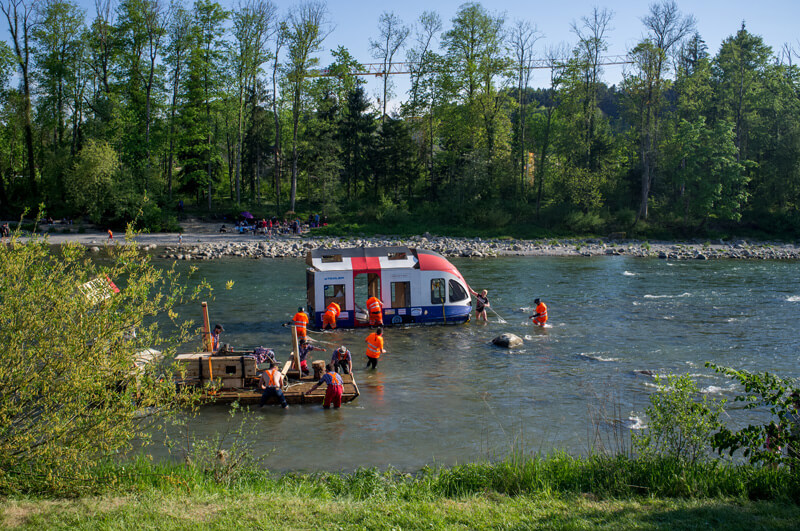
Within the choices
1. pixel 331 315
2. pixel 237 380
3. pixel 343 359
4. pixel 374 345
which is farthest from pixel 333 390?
pixel 331 315

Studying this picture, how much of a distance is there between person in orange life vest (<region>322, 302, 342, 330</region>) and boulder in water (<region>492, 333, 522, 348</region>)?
6.09 m

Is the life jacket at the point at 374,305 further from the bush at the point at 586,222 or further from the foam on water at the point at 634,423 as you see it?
the bush at the point at 586,222

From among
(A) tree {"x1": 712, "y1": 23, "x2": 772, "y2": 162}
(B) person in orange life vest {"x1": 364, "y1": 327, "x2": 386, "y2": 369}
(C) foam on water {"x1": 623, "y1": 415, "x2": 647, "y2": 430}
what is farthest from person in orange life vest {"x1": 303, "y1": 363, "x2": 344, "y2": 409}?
(A) tree {"x1": 712, "y1": 23, "x2": 772, "y2": 162}

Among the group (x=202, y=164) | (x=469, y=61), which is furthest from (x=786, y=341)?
(x=202, y=164)

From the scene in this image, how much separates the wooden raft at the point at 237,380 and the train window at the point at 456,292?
9.24m

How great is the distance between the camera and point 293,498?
848 cm

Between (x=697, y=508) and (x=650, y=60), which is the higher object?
(x=650, y=60)

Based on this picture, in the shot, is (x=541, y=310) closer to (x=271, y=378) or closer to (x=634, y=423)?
(x=634, y=423)

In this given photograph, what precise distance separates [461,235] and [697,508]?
158ft

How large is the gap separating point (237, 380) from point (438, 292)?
10600 millimetres

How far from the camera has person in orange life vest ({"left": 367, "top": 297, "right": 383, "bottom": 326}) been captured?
73.3 ft

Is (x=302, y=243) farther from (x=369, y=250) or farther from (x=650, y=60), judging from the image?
(x=650, y=60)

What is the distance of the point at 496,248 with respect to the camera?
49656 millimetres

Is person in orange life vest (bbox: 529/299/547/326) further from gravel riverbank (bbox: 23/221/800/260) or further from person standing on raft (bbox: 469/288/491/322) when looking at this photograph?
gravel riverbank (bbox: 23/221/800/260)
